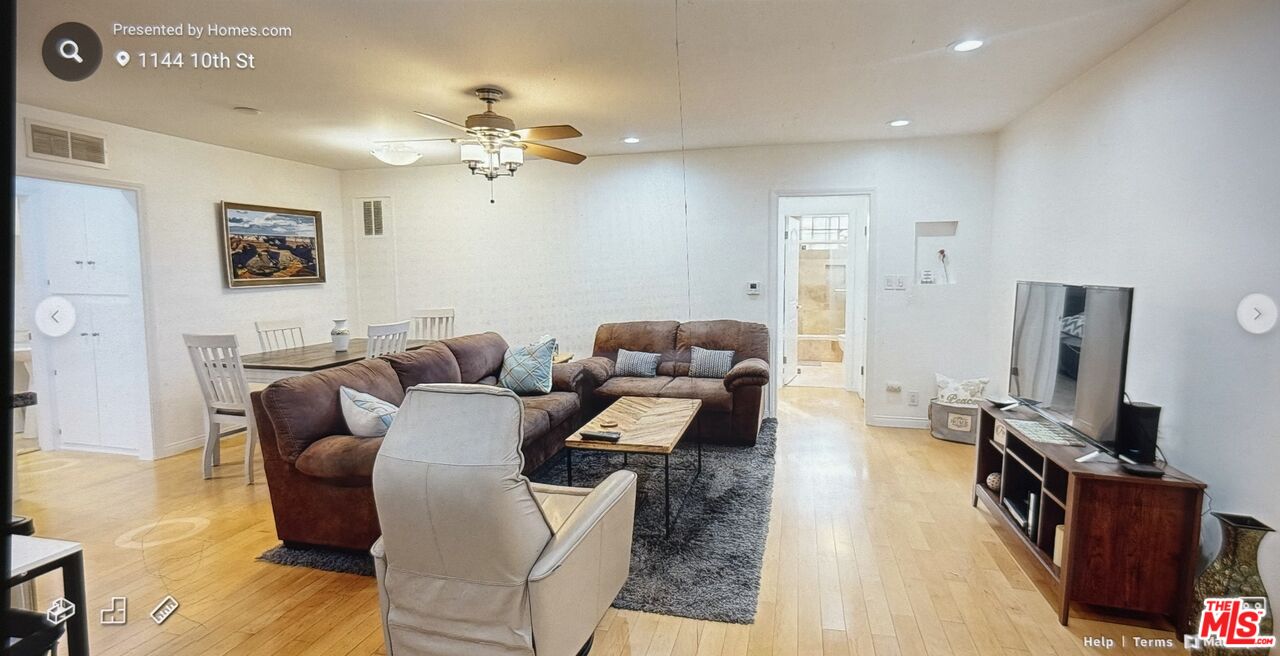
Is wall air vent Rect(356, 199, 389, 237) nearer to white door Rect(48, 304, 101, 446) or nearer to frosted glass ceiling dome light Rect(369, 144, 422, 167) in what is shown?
frosted glass ceiling dome light Rect(369, 144, 422, 167)

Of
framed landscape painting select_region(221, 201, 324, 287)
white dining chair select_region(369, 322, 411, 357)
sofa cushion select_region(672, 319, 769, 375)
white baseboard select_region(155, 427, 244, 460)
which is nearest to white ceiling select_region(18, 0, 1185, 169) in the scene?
framed landscape painting select_region(221, 201, 324, 287)

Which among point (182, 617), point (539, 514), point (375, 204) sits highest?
point (375, 204)

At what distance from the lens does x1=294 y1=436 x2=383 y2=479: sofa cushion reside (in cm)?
243

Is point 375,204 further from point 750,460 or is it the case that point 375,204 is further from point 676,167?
point 750,460

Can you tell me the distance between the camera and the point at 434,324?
17.5 ft

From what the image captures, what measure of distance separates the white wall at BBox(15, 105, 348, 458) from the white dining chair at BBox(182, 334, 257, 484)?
349mm

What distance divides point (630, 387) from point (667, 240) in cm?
147

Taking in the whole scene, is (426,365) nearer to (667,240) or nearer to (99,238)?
(99,238)

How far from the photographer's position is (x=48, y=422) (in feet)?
3.98

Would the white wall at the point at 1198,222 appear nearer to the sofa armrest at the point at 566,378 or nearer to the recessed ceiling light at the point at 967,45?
the recessed ceiling light at the point at 967,45

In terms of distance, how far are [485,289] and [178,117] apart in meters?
2.66

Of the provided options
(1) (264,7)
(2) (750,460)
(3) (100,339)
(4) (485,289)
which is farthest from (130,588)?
(4) (485,289)

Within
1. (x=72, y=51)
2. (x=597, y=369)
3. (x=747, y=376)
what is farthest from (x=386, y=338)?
(x=72, y=51)

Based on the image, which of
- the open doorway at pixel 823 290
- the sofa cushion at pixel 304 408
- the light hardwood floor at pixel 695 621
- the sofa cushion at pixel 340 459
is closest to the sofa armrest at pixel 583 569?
the light hardwood floor at pixel 695 621
